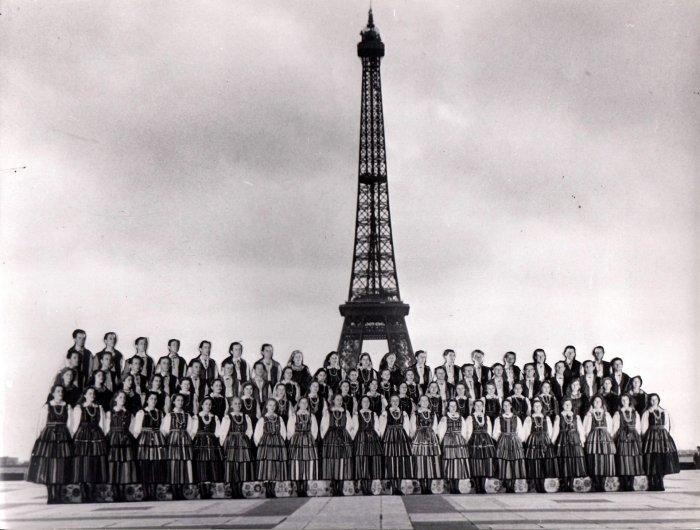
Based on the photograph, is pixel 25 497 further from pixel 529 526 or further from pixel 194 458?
pixel 529 526

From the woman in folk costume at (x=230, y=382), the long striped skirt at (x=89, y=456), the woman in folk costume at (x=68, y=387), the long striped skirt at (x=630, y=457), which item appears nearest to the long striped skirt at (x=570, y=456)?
the long striped skirt at (x=630, y=457)

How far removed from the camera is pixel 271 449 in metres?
11.0

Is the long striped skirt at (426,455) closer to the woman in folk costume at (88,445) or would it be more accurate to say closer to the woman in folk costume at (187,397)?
the woman in folk costume at (187,397)

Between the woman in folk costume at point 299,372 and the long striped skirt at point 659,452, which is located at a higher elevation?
the woman in folk costume at point 299,372

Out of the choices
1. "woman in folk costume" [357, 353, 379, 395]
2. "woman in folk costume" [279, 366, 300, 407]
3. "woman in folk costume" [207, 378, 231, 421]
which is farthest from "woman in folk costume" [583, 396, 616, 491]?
"woman in folk costume" [207, 378, 231, 421]

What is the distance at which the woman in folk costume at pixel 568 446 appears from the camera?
36.8ft

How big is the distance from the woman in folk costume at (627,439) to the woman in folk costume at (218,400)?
5499 millimetres

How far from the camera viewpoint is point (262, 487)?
1121 centimetres

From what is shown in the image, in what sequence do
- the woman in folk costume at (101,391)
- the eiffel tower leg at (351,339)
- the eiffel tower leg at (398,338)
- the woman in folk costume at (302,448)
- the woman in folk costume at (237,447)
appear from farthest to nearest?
the eiffel tower leg at (398,338)
the eiffel tower leg at (351,339)
the woman in folk costume at (302,448)
the woman in folk costume at (237,447)
the woman in folk costume at (101,391)

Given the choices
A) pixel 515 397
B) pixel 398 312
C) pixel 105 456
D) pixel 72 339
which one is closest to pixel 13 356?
pixel 72 339

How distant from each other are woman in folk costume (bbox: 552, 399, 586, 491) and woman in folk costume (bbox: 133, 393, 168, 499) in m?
5.43

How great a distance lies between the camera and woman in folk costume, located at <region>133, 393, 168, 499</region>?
423 inches

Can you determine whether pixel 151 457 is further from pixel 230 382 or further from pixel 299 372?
Result: pixel 299 372

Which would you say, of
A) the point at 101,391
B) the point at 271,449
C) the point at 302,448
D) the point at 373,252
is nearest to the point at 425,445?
the point at 302,448
